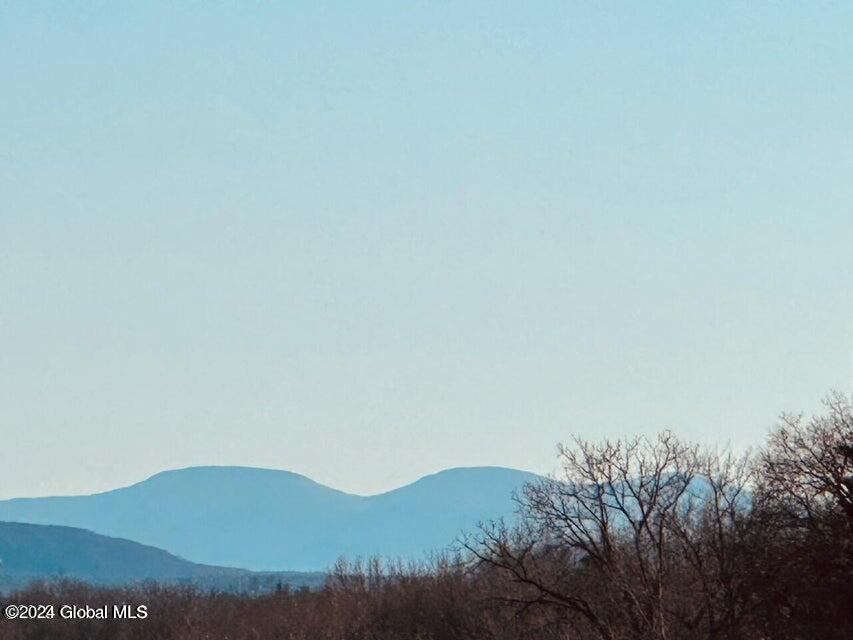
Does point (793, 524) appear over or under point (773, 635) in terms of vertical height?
over

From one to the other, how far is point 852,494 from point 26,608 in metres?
79.1

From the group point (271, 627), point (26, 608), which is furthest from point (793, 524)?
point (26, 608)

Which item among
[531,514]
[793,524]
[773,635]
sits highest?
[531,514]

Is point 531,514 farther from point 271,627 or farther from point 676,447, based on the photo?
point 271,627

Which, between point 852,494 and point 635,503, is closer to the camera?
point 852,494

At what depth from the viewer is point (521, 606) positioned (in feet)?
197

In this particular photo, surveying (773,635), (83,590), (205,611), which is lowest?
(773,635)

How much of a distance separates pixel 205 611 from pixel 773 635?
65962mm

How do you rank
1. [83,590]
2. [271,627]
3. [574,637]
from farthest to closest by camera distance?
[83,590] < [271,627] < [574,637]

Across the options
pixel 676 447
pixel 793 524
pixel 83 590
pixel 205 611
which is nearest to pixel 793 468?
pixel 793 524

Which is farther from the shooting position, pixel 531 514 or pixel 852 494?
pixel 531 514

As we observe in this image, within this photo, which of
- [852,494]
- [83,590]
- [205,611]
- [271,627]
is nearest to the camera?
[852,494]

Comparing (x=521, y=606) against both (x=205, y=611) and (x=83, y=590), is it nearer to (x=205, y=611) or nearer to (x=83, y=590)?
(x=205, y=611)

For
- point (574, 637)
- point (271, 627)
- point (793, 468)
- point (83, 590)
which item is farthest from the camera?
point (83, 590)
